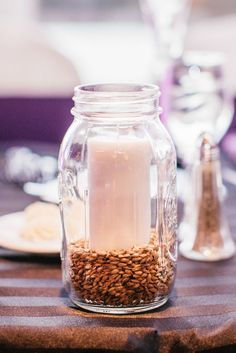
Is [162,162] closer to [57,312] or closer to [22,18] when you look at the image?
[57,312]

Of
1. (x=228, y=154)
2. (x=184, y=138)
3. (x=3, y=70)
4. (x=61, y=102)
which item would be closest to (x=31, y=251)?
(x=184, y=138)

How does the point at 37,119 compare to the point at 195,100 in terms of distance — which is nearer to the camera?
the point at 195,100

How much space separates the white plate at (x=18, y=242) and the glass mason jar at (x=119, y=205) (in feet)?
0.43

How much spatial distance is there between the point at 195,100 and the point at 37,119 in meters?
0.97

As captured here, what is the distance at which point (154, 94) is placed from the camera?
0.93m

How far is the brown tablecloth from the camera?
0.83 metres

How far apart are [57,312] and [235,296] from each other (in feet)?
0.70

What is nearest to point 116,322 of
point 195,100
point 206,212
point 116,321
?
point 116,321

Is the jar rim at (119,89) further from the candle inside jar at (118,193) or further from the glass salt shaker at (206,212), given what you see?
→ the glass salt shaker at (206,212)

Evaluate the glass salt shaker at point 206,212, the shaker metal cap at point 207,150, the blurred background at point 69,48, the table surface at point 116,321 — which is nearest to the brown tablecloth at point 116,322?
the table surface at point 116,321

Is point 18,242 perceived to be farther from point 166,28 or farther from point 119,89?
point 166,28

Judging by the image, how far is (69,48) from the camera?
152 inches

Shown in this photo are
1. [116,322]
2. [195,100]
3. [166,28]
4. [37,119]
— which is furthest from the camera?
[37,119]

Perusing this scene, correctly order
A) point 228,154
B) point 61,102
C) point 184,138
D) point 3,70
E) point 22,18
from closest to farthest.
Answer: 1. point 184,138
2. point 228,154
3. point 61,102
4. point 3,70
5. point 22,18
